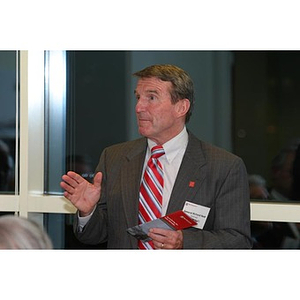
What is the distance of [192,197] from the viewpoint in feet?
9.08

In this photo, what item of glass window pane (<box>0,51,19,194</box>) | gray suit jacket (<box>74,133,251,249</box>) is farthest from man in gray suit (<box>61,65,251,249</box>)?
glass window pane (<box>0,51,19,194</box>)

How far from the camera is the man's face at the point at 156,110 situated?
290 cm

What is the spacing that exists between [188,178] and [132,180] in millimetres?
282

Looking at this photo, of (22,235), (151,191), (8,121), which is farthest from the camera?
(8,121)

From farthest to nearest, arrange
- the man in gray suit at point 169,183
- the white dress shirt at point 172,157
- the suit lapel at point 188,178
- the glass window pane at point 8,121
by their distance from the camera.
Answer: the glass window pane at point 8,121 < the white dress shirt at point 172,157 < the suit lapel at point 188,178 < the man in gray suit at point 169,183

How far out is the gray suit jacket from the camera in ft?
8.81

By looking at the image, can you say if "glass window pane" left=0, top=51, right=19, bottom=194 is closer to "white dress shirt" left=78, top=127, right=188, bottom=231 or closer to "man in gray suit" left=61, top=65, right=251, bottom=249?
"man in gray suit" left=61, top=65, right=251, bottom=249

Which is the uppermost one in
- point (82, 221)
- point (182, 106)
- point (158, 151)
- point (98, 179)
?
point (182, 106)

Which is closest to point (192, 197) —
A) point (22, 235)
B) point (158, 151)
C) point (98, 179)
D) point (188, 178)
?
point (188, 178)

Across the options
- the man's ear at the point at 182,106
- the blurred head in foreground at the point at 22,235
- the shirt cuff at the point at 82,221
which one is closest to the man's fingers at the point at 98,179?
the shirt cuff at the point at 82,221

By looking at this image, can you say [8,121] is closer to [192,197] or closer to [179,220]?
[192,197]

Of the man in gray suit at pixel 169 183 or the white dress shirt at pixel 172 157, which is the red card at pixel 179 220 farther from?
the white dress shirt at pixel 172 157

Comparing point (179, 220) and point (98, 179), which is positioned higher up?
point (98, 179)

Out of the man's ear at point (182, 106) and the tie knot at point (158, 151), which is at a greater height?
the man's ear at point (182, 106)
